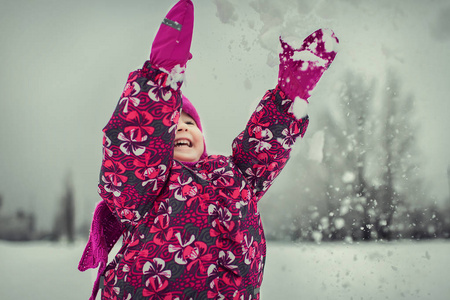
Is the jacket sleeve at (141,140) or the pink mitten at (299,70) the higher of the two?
the pink mitten at (299,70)

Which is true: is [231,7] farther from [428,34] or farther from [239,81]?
[428,34]

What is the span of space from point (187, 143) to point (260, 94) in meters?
0.88

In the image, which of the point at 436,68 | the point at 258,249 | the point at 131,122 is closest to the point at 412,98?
the point at 436,68

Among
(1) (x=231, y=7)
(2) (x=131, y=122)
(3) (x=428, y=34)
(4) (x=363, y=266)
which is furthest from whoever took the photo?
(3) (x=428, y=34)

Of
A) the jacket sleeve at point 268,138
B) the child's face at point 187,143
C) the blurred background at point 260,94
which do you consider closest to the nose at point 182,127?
the child's face at point 187,143

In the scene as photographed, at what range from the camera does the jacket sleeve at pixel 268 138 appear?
755mm

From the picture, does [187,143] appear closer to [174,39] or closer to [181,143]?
[181,143]

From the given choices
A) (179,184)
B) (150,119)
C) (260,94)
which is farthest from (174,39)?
(260,94)

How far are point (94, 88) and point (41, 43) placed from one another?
0.31 metres

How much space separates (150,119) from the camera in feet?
2.12

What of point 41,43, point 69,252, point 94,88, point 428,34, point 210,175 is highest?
point 428,34

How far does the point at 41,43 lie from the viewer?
6.23ft

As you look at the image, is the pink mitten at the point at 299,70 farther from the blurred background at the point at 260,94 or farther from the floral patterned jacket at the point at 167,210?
the blurred background at the point at 260,94

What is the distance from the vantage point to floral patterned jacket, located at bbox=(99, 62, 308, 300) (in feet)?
2.10
